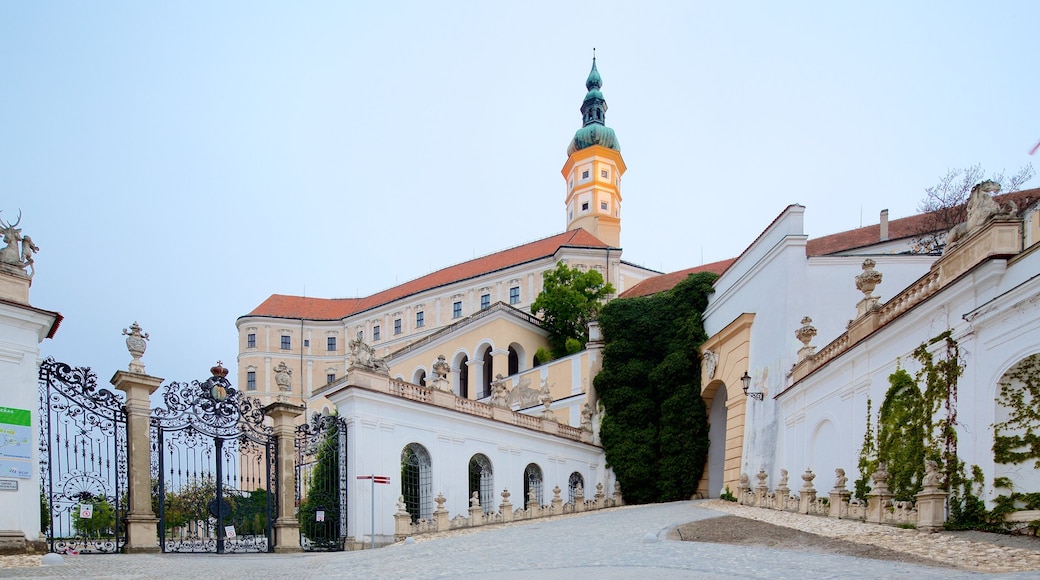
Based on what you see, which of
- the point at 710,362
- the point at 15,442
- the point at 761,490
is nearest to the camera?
the point at 15,442

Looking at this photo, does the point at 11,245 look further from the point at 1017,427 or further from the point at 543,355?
the point at 543,355

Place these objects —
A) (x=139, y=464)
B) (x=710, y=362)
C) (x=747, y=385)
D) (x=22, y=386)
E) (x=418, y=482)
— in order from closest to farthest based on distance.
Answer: (x=22, y=386) < (x=139, y=464) < (x=418, y=482) < (x=747, y=385) < (x=710, y=362)

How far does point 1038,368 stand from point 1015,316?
85cm

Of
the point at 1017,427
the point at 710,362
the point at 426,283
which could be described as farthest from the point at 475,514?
the point at 426,283

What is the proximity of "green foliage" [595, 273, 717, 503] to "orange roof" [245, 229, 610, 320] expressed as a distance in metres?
23.0

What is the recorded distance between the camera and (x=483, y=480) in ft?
89.7

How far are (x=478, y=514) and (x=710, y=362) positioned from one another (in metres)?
13.5

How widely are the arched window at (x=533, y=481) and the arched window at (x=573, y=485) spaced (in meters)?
1.52

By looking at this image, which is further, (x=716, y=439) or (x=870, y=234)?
(x=870, y=234)

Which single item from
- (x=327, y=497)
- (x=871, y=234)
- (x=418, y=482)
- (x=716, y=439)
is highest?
(x=871, y=234)

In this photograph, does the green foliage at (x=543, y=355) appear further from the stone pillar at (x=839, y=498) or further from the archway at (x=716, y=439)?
the stone pillar at (x=839, y=498)

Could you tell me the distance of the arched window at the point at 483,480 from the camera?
27.0 metres

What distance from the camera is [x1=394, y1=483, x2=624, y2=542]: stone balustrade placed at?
71.2ft

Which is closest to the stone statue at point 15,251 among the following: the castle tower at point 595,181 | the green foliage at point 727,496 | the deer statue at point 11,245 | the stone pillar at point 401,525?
the deer statue at point 11,245
